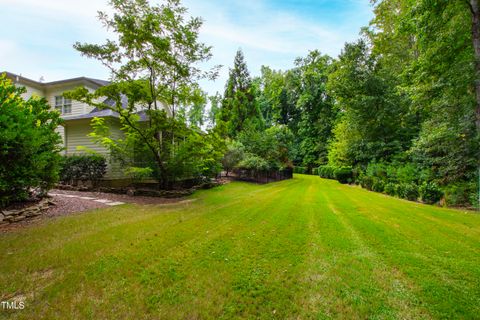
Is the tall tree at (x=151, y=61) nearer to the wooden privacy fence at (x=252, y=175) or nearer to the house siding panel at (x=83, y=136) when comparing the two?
the house siding panel at (x=83, y=136)

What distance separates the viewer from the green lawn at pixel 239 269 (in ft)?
7.26

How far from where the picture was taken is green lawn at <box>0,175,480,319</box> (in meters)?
2.21

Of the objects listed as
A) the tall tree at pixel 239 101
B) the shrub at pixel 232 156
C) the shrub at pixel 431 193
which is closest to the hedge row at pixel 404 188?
the shrub at pixel 431 193

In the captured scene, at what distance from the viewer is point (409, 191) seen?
977 centimetres

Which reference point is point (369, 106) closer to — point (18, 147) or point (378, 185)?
point (378, 185)

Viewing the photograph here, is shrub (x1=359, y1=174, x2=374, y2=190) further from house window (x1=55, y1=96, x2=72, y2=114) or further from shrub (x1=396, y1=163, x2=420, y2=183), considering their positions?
house window (x1=55, y1=96, x2=72, y2=114)

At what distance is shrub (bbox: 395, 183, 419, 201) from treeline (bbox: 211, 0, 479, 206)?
46 millimetres

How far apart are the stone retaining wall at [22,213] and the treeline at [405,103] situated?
6143mm

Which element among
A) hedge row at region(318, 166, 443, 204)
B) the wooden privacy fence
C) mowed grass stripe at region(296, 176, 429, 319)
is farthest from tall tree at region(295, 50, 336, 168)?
mowed grass stripe at region(296, 176, 429, 319)

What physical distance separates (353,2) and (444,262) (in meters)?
11.7

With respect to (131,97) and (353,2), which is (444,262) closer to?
(131,97)

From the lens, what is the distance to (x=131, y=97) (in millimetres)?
7828

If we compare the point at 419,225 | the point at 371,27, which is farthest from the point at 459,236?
the point at 371,27

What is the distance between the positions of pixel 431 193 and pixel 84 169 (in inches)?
600
